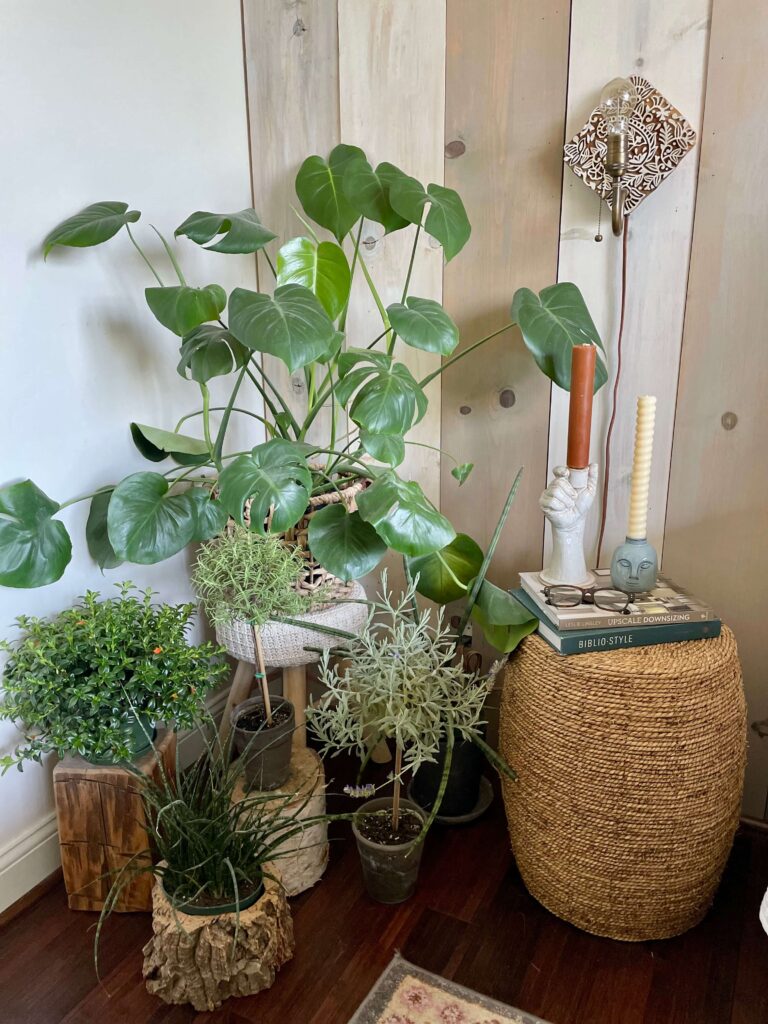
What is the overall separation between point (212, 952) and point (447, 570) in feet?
2.52

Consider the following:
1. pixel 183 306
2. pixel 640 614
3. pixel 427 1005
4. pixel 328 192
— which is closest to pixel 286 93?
pixel 328 192

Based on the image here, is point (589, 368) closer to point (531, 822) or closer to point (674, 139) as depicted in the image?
point (674, 139)

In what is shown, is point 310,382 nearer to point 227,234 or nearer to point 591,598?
point 227,234

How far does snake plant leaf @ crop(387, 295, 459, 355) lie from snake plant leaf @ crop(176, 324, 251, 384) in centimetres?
32

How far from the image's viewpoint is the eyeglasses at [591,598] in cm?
133

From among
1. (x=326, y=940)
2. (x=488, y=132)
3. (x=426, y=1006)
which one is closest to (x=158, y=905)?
(x=326, y=940)

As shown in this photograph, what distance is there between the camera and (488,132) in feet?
5.20

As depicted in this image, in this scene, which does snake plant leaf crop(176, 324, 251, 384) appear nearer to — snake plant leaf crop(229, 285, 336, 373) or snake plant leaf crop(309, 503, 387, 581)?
snake plant leaf crop(229, 285, 336, 373)

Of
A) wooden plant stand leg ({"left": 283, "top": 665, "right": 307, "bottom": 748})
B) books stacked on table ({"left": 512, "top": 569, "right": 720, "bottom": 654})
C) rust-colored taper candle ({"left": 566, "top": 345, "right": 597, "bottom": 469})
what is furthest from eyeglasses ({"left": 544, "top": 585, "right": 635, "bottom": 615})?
wooden plant stand leg ({"left": 283, "top": 665, "right": 307, "bottom": 748})

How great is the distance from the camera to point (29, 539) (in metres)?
1.28

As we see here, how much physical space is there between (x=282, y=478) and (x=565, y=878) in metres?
0.85

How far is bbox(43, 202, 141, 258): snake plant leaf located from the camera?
51.9 inches

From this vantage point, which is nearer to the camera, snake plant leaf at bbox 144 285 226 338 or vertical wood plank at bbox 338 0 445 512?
snake plant leaf at bbox 144 285 226 338

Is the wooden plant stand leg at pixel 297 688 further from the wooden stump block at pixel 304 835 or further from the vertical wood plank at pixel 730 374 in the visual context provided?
the vertical wood plank at pixel 730 374
